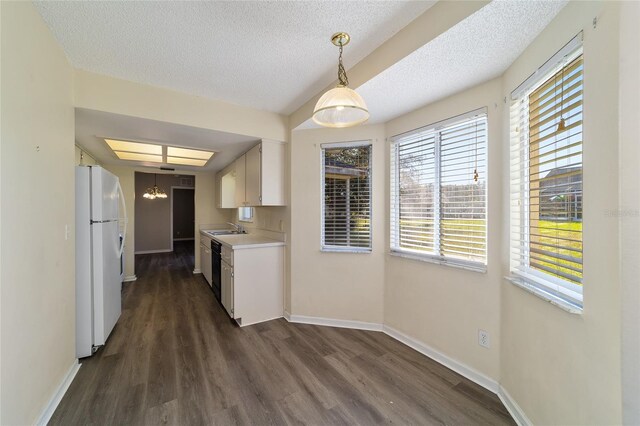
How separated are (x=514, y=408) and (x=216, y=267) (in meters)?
3.47

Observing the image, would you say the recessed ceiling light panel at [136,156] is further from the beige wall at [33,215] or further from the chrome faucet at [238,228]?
the beige wall at [33,215]

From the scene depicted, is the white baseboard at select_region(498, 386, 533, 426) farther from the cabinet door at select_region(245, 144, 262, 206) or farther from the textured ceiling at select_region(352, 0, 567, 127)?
the cabinet door at select_region(245, 144, 262, 206)

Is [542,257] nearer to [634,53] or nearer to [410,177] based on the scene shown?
[634,53]

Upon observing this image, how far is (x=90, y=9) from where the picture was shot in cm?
147

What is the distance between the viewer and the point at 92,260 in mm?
2283

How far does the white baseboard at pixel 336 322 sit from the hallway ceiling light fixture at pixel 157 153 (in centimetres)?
269

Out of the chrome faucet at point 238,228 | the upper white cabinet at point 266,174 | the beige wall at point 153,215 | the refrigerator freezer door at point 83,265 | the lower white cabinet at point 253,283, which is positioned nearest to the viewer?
the refrigerator freezer door at point 83,265

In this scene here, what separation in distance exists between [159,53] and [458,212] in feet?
8.62

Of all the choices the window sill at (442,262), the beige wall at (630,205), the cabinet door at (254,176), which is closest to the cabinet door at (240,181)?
the cabinet door at (254,176)

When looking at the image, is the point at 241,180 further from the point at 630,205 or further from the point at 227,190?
the point at 630,205

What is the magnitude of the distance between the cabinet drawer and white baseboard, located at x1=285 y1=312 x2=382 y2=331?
0.95m

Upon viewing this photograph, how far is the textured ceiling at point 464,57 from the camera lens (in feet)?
4.12

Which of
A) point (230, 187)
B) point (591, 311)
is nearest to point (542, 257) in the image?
point (591, 311)

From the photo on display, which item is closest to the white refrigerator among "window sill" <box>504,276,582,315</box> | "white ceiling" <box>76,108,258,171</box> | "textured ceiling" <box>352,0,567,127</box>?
"white ceiling" <box>76,108,258,171</box>
